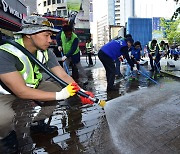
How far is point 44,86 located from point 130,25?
38.5 metres

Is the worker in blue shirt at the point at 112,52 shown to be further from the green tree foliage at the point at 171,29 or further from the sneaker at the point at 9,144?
the green tree foliage at the point at 171,29

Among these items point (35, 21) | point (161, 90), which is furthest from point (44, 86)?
point (161, 90)

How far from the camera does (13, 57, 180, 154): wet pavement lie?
2.89 m

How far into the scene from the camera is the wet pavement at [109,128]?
2886mm

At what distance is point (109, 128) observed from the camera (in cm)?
358

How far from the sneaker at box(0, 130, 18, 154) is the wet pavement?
25cm

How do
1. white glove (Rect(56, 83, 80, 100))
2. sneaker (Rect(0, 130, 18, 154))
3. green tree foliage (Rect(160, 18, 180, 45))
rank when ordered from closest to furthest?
white glove (Rect(56, 83, 80, 100))
sneaker (Rect(0, 130, 18, 154))
green tree foliage (Rect(160, 18, 180, 45))

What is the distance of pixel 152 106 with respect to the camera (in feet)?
15.9

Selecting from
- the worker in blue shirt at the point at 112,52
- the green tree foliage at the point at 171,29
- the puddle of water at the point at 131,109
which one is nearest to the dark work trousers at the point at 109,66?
the worker in blue shirt at the point at 112,52

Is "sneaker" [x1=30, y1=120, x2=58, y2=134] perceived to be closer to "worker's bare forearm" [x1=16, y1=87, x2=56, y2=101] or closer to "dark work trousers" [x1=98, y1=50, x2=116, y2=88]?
"worker's bare forearm" [x1=16, y1=87, x2=56, y2=101]

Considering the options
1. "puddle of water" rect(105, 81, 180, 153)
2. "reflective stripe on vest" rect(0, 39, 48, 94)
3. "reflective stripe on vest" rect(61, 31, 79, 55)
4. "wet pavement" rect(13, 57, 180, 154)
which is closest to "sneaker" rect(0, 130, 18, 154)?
"wet pavement" rect(13, 57, 180, 154)

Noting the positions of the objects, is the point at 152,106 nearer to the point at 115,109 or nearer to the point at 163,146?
the point at 115,109

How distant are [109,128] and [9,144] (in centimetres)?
156

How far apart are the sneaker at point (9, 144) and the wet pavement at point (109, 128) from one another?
0.25 m
